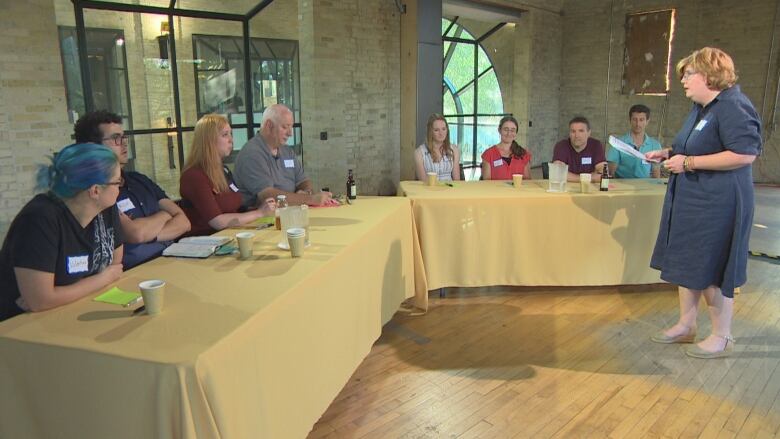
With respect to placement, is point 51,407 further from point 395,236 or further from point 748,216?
point 748,216

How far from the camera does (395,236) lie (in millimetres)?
3266

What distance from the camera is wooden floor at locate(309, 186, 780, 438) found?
2479mm

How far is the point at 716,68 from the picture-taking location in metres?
2.78

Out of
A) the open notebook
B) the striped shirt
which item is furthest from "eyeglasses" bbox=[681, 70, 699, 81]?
the open notebook

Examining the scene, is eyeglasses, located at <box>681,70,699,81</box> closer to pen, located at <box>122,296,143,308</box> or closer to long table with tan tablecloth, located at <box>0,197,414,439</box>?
long table with tan tablecloth, located at <box>0,197,414,439</box>

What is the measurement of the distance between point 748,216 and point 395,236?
1.95 m

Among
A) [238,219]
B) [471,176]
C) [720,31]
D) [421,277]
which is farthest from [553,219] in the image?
[720,31]

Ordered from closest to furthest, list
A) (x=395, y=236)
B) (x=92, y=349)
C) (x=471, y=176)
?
(x=92, y=349), (x=395, y=236), (x=471, y=176)

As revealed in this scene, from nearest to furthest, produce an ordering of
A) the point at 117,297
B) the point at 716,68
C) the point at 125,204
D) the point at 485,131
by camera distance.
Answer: the point at 117,297 < the point at 125,204 < the point at 716,68 < the point at 485,131

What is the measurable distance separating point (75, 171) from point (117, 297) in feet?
1.49

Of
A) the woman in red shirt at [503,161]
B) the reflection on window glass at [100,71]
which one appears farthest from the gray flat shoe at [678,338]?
the reflection on window glass at [100,71]

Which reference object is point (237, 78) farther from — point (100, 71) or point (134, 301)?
point (134, 301)

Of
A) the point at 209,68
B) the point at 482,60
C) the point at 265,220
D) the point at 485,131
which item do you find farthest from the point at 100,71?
the point at 482,60

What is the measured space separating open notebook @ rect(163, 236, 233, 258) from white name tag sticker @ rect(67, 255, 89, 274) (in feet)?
1.46
